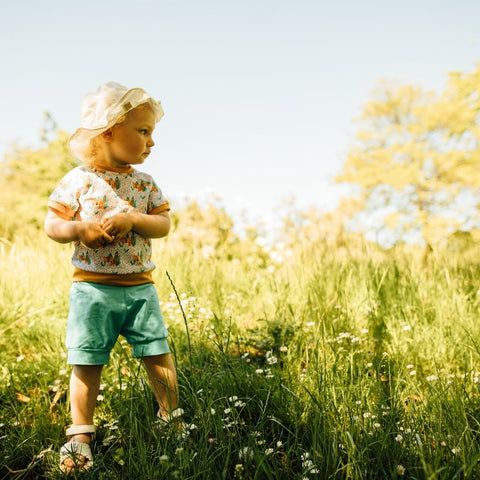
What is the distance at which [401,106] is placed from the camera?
12109 millimetres

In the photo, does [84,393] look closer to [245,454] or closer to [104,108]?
[245,454]

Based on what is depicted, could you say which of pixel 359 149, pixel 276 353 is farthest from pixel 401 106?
pixel 276 353

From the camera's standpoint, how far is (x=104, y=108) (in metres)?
2.10

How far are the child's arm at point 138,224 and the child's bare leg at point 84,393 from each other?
0.66m

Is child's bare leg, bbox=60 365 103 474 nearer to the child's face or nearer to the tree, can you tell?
the child's face

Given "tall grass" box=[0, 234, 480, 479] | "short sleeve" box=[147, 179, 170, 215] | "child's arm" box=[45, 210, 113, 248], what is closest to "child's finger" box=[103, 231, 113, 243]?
"child's arm" box=[45, 210, 113, 248]

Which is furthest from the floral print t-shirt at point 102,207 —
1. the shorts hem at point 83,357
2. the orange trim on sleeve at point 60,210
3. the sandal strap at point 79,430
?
the sandal strap at point 79,430

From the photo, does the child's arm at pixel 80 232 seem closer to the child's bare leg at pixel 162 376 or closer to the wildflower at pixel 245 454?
the child's bare leg at pixel 162 376

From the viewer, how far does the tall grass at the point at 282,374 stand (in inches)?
62.7

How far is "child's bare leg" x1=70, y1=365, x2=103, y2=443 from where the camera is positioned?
201 cm

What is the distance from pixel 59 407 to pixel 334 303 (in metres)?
2.03

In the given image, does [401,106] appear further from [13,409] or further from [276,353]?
[13,409]

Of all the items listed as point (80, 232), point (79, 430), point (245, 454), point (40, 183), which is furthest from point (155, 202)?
point (40, 183)

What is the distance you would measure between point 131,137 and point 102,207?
366mm
